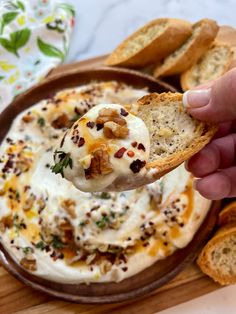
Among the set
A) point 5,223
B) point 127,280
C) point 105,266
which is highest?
point 5,223

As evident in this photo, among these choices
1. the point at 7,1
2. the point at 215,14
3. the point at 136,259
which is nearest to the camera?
the point at 136,259

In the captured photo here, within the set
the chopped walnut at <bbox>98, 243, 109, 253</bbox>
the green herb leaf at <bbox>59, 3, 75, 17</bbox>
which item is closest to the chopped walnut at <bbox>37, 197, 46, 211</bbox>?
the chopped walnut at <bbox>98, 243, 109, 253</bbox>

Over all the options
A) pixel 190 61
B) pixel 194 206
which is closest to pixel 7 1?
pixel 190 61

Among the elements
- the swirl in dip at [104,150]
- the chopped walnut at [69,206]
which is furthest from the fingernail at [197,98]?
the chopped walnut at [69,206]

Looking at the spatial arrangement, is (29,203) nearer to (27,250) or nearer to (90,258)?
(27,250)

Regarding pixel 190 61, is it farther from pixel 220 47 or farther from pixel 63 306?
pixel 63 306

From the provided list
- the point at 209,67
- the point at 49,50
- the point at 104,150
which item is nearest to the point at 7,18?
the point at 49,50

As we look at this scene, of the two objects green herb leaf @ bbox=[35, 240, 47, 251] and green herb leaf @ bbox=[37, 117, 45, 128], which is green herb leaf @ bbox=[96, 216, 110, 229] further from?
green herb leaf @ bbox=[37, 117, 45, 128]
